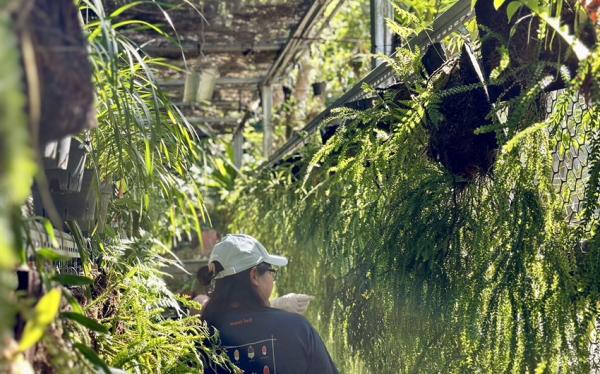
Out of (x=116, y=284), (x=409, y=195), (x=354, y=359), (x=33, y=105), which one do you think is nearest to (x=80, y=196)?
(x=116, y=284)

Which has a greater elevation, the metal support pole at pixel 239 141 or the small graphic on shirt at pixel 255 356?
the metal support pole at pixel 239 141

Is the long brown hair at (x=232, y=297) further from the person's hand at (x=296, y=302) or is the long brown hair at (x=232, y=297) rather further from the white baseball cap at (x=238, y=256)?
the person's hand at (x=296, y=302)

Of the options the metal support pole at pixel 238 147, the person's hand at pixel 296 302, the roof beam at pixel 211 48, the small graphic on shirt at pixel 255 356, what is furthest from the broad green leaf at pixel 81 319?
the metal support pole at pixel 238 147

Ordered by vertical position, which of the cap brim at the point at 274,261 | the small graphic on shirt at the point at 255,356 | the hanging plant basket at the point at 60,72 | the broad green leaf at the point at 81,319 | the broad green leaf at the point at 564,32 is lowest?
the small graphic on shirt at the point at 255,356

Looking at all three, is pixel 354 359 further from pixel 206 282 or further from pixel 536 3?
pixel 536 3

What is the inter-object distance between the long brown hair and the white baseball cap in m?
0.02

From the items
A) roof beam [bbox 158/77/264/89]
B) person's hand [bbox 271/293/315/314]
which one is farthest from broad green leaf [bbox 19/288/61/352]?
roof beam [bbox 158/77/264/89]

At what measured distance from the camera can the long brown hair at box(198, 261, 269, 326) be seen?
10.3ft

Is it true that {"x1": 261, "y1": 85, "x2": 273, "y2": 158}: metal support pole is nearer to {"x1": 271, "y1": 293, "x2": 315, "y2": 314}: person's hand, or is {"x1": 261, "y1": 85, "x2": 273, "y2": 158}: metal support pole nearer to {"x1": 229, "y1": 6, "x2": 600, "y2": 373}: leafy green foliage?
{"x1": 271, "y1": 293, "x2": 315, "y2": 314}: person's hand

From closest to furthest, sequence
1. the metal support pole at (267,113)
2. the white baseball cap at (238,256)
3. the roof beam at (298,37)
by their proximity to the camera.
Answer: the white baseball cap at (238,256) → the roof beam at (298,37) → the metal support pole at (267,113)

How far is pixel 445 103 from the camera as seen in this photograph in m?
2.15

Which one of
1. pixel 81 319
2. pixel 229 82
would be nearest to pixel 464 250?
pixel 81 319

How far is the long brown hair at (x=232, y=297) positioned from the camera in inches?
123

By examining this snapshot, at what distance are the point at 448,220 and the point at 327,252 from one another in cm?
115
